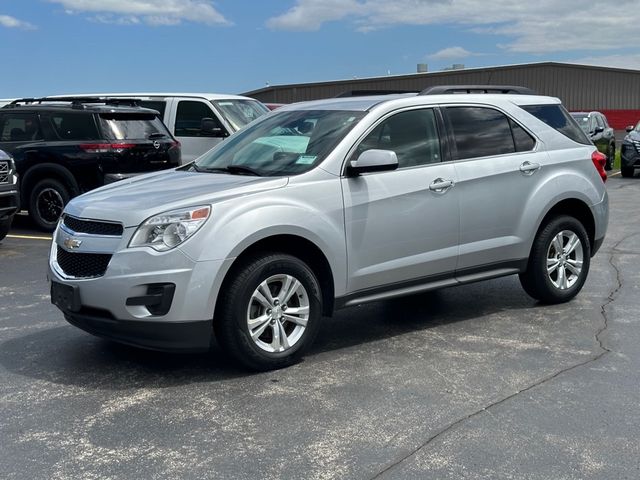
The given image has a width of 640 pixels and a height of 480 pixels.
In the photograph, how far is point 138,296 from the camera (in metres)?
4.60

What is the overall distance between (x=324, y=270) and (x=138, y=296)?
1.28m

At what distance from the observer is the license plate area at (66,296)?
15.8 ft

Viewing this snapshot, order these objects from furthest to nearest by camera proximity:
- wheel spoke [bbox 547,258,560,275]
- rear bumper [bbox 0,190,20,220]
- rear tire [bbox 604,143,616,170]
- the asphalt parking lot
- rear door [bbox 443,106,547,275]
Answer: rear tire [bbox 604,143,616,170] < rear bumper [bbox 0,190,20,220] < wheel spoke [bbox 547,258,560,275] < rear door [bbox 443,106,547,275] < the asphalt parking lot

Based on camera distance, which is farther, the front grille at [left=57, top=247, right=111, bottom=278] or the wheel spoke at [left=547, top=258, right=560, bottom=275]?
the wheel spoke at [left=547, top=258, right=560, bottom=275]

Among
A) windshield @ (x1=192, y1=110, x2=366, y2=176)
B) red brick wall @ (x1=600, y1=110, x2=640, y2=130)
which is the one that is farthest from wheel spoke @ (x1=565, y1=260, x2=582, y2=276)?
red brick wall @ (x1=600, y1=110, x2=640, y2=130)

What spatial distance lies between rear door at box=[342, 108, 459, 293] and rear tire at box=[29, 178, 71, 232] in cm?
711

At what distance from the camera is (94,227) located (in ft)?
16.1

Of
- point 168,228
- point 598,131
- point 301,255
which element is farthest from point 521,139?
point 598,131

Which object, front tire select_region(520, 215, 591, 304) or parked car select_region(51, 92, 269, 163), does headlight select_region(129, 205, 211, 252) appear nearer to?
front tire select_region(520, 215, 591, 304)

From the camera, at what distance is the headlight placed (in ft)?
15.3

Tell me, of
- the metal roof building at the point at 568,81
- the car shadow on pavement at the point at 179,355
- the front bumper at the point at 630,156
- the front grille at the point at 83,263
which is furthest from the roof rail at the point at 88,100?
the metal roof building at the point at 568,81

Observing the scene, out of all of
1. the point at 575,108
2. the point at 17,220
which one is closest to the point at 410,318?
the point at 17,220

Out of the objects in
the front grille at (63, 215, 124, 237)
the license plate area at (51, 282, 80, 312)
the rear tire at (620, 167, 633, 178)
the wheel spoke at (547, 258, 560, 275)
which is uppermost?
the front grille at (63, 215, 124, 237)

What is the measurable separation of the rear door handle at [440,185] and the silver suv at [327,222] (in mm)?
24
